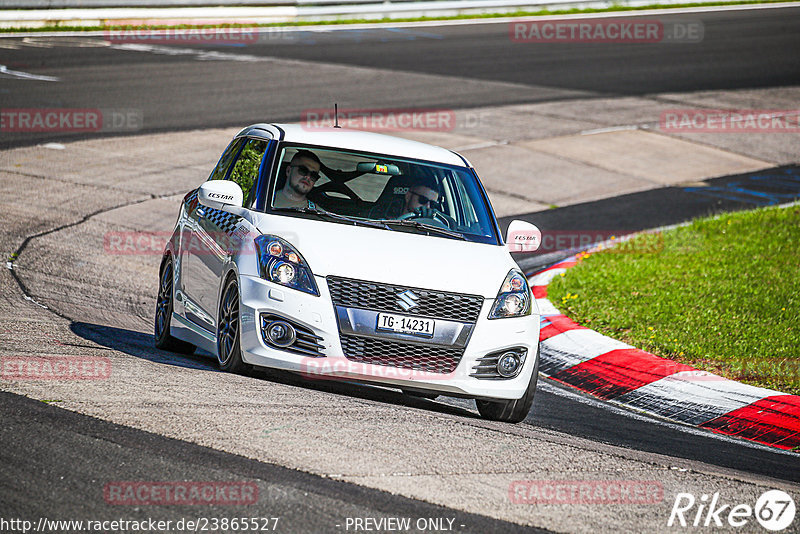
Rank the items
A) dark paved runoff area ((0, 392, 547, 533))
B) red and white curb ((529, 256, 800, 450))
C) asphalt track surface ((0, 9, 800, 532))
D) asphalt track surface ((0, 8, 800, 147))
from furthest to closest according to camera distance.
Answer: asphalt track surface ((0, 8, 800, 147)), red and white curb ((529, 256, 800, 450)), asphalt track surface ((0, 9, 800, 532)), dark paved runoff area ((0, 392, 547, 533))

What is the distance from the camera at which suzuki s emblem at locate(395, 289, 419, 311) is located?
21.7ft

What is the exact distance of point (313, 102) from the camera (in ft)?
66.0

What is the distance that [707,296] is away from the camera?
10.8 metres

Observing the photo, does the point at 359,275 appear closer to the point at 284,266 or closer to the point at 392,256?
the point at 392,256

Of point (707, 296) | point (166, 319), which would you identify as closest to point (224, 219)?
point (166, 319)

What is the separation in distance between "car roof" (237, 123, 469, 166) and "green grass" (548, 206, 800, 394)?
2.51 m

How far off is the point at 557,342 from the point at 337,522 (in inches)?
205

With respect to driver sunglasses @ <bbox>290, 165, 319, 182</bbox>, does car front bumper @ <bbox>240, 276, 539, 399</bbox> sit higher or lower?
lower

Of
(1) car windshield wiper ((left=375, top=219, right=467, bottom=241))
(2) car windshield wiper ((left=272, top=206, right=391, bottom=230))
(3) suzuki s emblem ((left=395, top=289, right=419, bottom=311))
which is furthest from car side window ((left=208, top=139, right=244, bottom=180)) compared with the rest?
(3) suzuki s emblem ((left=395, top=289, right=419, bottom=311))

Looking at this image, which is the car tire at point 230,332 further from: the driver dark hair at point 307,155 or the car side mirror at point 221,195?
the driver dark hair at point 307,155

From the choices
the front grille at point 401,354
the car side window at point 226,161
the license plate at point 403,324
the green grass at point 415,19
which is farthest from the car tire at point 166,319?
the green grass at point 415,19

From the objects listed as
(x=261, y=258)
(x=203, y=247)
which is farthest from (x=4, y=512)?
(x=203, y=247)

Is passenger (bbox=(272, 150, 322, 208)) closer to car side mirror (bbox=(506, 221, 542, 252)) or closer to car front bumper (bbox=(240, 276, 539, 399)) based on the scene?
car front bumper (bbox=(240, 276, 539, 399))

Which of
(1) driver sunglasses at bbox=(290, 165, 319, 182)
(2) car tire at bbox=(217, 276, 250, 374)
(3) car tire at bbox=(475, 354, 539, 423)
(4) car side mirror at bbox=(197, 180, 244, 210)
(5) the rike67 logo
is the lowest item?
(3) car tire at bbox=(475, 354, 539, 423)
